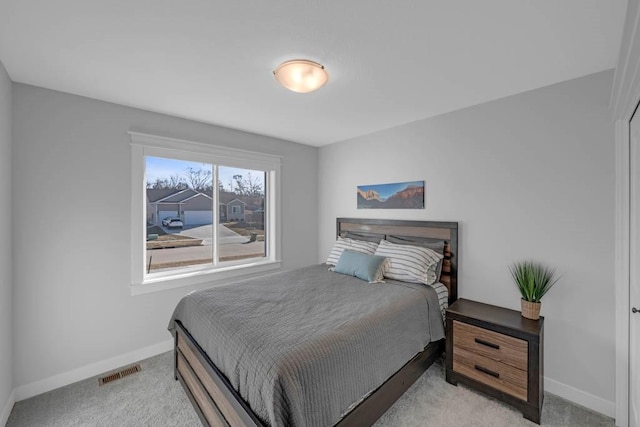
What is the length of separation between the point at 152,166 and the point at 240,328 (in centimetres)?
213

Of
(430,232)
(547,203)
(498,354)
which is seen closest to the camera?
(498,354)

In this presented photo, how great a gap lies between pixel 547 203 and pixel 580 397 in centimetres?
148

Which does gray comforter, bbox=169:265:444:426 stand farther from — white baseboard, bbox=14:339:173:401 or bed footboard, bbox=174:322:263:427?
white baseboard, bbox=14:339:173:401

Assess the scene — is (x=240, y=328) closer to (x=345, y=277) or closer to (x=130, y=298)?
(x=345, y=277)

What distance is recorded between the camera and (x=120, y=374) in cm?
244

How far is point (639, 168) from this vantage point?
1611mm

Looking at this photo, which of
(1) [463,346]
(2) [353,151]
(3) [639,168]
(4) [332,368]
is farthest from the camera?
(2) [353,151]

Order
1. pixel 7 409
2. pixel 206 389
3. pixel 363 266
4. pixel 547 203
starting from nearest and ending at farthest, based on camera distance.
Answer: pixel 206 389 → pixel 7 409 → pixel 547 203 → pixel 363 266

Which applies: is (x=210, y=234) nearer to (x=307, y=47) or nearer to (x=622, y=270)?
(x=307, y=47)

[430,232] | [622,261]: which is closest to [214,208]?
[430,232]

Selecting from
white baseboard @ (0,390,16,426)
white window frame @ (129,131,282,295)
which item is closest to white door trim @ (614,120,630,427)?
white window frame @ (129,131,282,295)

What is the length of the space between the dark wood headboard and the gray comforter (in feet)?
1.28

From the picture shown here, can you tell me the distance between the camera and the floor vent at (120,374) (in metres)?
2.36

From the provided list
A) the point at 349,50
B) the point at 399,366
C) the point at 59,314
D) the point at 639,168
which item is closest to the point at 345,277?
the point at 399,366
